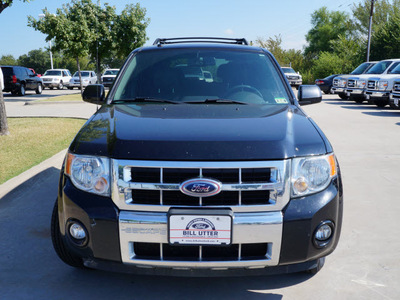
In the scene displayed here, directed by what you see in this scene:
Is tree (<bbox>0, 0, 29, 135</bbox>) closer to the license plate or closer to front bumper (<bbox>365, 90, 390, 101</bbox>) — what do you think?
the license plate

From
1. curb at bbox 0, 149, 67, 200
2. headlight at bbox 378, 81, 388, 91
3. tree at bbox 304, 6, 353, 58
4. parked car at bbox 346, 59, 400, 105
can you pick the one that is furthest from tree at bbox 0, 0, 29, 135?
tree at bbox 304, 6, 353, 58

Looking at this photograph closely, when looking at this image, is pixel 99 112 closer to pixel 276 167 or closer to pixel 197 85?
pixel 197 85

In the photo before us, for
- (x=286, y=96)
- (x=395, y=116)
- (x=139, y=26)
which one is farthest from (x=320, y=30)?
(x=286, y=96)

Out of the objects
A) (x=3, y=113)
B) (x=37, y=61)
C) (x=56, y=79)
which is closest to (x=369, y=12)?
(x=56, y=79)

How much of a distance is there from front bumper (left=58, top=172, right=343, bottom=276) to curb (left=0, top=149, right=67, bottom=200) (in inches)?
116

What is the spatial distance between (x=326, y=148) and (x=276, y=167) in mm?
466

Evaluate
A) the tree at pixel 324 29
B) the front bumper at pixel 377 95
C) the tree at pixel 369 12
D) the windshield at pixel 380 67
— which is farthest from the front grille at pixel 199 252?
the tree at pixel 324 29

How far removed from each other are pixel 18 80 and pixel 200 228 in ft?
90.2

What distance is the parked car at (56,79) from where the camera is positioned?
39.0 meters

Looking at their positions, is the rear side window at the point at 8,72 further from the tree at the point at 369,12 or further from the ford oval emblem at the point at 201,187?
the tree at the point at 369,12

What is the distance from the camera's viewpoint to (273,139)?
266 cm

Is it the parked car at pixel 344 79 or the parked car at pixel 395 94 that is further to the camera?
the parked car at pixel 344 79

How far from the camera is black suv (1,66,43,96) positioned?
87.4 feet

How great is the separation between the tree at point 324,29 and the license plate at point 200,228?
83.5 metres
